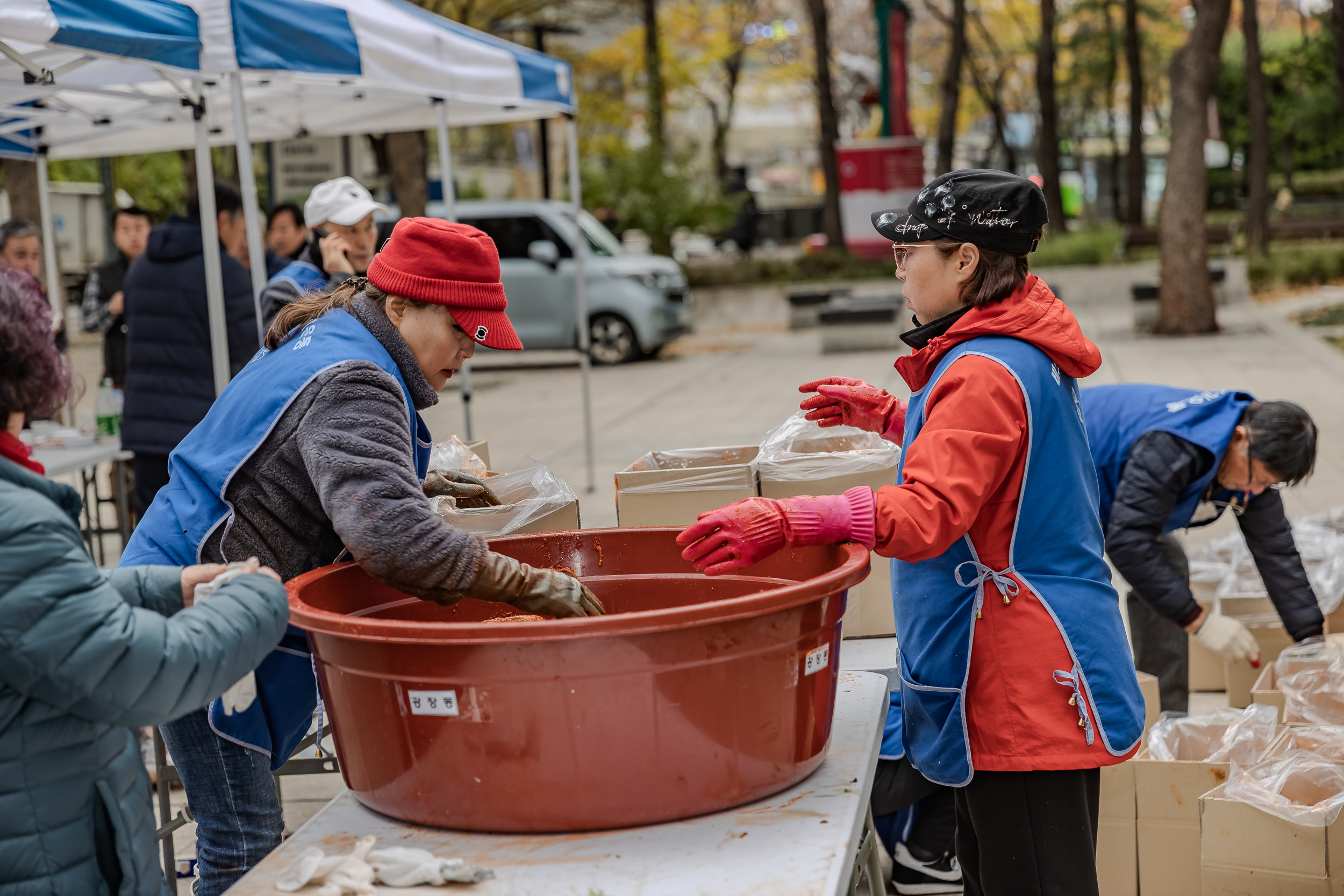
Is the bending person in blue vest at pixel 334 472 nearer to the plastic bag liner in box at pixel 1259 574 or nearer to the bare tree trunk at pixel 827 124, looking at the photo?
the plastic bag liner in box at pixel 1259 574

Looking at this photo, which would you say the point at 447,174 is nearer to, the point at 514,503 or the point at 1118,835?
the point at 514,503

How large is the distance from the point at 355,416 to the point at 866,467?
55.8 inches

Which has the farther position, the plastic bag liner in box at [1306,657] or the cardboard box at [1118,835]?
the plastic bag liner in box at [1306,657]

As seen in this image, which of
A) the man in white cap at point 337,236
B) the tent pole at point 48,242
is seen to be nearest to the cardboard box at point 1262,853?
the man in white cap at point 337,236

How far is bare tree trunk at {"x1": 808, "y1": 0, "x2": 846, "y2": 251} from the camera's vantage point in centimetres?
2083

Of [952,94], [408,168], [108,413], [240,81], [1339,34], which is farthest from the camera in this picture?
[952,94]

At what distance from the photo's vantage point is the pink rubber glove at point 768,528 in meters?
1.83

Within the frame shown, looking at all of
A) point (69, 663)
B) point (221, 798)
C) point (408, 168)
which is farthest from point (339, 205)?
point (408, 168)

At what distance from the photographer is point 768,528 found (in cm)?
184

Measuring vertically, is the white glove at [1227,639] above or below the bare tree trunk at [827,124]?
below

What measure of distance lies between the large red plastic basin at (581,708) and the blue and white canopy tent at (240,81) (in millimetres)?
3019

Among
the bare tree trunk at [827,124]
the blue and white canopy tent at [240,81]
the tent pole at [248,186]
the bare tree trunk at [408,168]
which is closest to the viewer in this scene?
the blue and white canopy tent at [240,81]

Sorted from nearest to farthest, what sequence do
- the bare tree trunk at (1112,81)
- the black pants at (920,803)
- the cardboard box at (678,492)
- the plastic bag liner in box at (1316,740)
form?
the cardboard box at (678,492) → the plastic bag liner in box at (1316,740) → the black pants at (920,803) → the bare tree trunk at (1112,81)

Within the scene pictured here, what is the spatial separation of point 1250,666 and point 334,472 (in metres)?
3.24
